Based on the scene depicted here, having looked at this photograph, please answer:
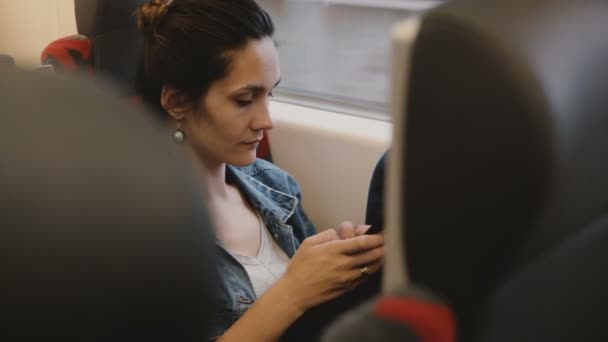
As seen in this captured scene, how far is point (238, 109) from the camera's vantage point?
1.16 m

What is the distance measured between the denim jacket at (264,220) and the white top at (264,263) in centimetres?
1

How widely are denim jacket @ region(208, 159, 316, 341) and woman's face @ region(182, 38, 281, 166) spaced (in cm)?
15

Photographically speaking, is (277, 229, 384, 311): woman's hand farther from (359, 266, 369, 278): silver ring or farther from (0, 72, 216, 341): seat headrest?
(0, 72, 216, 341): seat headrest

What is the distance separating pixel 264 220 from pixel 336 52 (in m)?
0.93

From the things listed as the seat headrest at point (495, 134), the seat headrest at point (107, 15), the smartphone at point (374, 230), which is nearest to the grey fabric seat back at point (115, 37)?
the seat headrest at point (107, 15)

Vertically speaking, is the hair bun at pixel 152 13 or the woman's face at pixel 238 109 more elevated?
the hair bun at pixel 152 13

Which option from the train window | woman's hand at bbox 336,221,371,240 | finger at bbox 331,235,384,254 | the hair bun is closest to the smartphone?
finger at bbox 331,235,384,254

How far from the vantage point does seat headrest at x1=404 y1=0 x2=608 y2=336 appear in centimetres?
43

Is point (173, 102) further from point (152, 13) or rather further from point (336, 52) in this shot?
point (336, 52)

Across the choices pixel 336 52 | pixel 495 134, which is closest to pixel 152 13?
pixel 495 134

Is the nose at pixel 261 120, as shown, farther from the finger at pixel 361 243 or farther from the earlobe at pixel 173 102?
the finger at pixel 361 243

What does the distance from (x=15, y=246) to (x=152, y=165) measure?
0.07m

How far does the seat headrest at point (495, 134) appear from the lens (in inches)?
17.1

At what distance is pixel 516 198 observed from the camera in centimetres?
44
